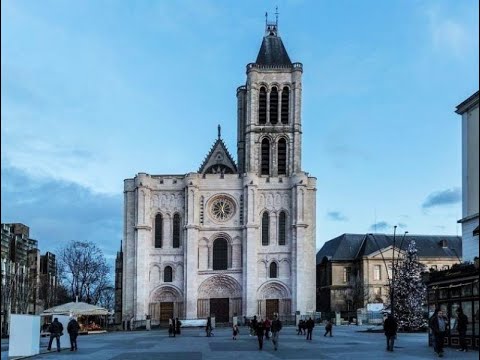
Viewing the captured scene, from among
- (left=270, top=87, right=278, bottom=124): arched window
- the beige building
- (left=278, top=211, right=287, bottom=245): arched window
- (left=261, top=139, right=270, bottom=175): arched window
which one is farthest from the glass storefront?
the beige building

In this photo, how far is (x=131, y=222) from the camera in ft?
275

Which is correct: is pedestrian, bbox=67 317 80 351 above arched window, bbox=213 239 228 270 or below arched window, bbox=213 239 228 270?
below

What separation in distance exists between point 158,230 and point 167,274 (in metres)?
4.60

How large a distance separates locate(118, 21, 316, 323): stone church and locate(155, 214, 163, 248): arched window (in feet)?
0.34

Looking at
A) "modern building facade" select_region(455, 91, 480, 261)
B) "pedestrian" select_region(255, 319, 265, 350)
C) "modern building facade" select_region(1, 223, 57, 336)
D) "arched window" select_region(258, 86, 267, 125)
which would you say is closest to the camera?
"modern building facade" select_region(455, 91, 480, 261)

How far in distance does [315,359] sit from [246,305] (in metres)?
55.5

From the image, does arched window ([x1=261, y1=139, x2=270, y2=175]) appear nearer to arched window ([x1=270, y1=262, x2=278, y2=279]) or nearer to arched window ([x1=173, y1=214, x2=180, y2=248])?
arched window ([x1=270, y1=262, x2=278, y2=279])

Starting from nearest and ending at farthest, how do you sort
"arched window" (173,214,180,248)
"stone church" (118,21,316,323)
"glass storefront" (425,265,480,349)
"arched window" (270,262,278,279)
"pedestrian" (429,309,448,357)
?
"pedestrian" (429,309,448,357) → "glass storefront" (425,265,480,349) → "stone church" (118,21,316,323) → "arched window" (270,262,278,279) → "arched window" (173,214,180,248)

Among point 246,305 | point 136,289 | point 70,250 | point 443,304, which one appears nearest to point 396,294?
point 443,304

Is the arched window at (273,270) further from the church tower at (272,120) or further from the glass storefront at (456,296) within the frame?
the glass storefront at (456,296)

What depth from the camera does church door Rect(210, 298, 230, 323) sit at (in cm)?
8238

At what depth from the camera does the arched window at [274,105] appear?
285ft

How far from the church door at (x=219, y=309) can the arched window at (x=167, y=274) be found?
4762 mm

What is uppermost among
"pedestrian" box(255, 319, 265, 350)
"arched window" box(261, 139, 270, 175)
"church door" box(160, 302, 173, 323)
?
A: "arched window" box(261, 139, 270, 175)
